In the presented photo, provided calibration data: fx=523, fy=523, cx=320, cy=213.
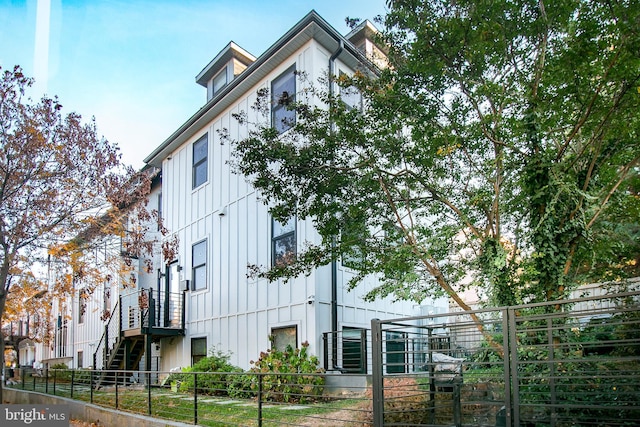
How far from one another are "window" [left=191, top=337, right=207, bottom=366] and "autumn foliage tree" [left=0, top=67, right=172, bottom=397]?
355 centimetres

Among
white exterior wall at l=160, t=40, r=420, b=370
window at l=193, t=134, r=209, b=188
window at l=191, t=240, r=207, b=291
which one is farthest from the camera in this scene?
window at l=193, t=134, r=209, b=188

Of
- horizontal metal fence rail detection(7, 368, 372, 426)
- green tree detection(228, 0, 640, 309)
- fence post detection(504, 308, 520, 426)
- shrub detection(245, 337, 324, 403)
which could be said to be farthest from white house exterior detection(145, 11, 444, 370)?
fence post detection(504, 308, 520, 426)

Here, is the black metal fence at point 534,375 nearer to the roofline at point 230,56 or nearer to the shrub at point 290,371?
the shrub at point 290,371

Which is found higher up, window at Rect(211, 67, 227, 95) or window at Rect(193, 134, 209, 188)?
window at Rect(211, 67, 227, 95)

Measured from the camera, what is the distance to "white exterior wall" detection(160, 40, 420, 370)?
1179cm

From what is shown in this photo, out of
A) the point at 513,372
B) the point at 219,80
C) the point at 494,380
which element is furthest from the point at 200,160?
the point at 513,372

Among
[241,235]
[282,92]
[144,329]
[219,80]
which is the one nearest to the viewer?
[282,92]

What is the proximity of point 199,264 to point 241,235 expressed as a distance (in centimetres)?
264

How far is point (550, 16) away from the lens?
6.65m

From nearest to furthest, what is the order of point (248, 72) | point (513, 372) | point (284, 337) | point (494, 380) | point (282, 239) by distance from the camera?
1. point (513, 372)
2. point (494, 380)
3. point (284, 337)
4. point (282, 239)
5. point (248, 72)

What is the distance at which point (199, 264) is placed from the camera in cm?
1592

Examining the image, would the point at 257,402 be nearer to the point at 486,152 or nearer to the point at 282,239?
the point at 282,239

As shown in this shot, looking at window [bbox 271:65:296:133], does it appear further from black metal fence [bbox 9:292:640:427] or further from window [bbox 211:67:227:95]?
black metal fence [bbox 9:292:640:427]

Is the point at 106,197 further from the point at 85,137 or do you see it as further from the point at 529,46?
the point at 529,46
